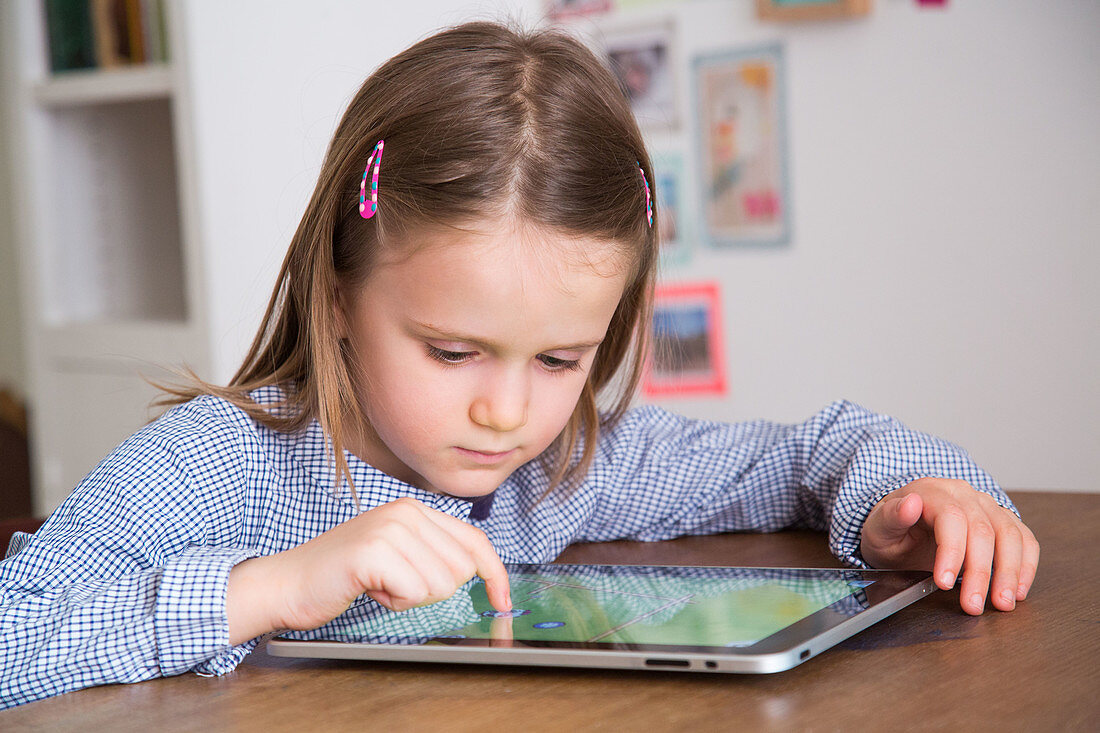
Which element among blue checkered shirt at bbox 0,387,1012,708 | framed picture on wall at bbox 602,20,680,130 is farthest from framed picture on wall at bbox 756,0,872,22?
blue checkered shirt at bbox 0,387,1012,708

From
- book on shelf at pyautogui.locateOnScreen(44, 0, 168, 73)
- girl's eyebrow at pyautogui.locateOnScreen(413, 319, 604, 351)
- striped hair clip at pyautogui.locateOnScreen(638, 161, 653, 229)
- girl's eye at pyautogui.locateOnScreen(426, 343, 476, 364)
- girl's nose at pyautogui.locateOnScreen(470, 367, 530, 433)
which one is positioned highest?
book on shelf at pyautogui.locateOnScreen(44, 0, 168, 73)

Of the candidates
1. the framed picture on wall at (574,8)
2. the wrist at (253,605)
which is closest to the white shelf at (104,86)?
the framed picture on wall at (574,8)

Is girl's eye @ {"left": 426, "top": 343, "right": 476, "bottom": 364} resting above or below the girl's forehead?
below

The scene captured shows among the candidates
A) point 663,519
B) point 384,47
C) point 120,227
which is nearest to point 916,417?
point 384,47

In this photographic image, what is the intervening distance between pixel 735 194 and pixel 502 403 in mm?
1635

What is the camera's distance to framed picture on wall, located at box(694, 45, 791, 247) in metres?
2.30

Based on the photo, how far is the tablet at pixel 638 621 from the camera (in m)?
0.59

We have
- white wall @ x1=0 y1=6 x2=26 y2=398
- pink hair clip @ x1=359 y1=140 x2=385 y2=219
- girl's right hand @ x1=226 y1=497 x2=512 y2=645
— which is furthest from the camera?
white wall @ x1=0 y1=6 x2=26 y2=398

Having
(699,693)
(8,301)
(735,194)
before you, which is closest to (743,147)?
(735,194)

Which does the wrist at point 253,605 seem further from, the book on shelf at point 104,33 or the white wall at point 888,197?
the book on shelf at point 104,33

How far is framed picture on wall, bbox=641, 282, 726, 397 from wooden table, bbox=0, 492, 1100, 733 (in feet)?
5.65

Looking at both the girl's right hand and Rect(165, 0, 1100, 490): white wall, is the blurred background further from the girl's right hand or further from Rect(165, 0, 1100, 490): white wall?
the girl's right hand

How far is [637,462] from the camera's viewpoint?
1.10m

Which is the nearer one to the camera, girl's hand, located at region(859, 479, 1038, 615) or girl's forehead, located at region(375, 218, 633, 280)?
girl's hand, located at region(859, 479, 1038, 615)
